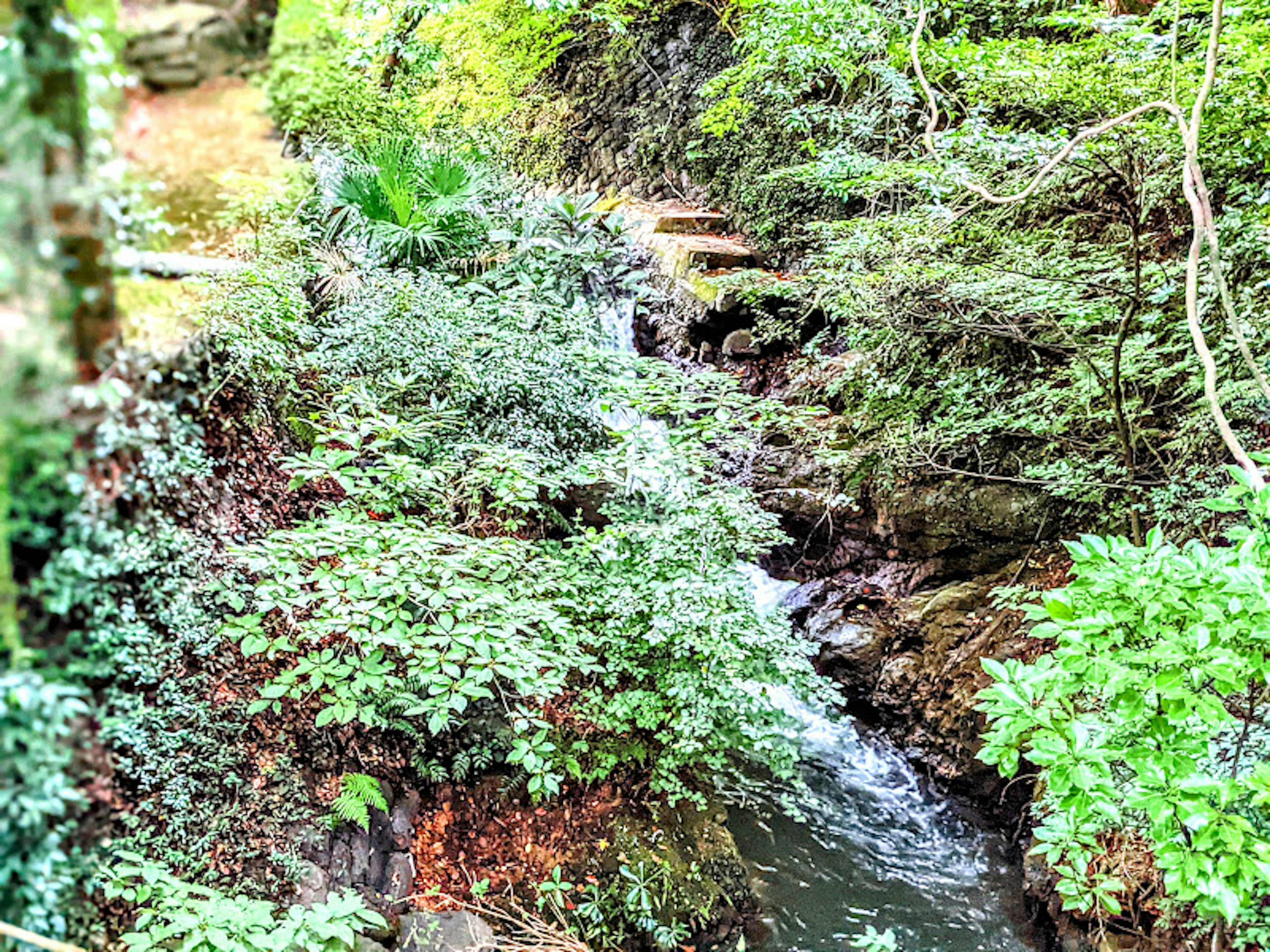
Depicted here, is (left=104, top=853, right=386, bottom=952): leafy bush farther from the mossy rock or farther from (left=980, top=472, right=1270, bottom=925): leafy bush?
(left=980, top=472, right=1270, bottom=925): leafy bush

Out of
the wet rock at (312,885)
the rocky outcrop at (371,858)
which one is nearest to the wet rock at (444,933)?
the rocky outcrop at (371,858)

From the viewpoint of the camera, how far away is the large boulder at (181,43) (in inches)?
33.6

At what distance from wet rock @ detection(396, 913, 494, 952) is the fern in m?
0.43

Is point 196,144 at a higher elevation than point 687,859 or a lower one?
higher

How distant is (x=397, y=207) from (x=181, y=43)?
15.5ft

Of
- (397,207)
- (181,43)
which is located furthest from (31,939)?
(397,207)

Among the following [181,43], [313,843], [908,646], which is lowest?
[908,646]

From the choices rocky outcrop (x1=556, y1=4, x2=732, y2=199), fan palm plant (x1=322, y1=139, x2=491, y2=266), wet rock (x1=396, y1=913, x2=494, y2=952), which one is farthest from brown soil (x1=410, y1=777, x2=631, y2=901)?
rocky outcrop (x1=556, y1=4, x2=732, y2=199)

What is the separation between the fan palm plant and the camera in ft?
17.0

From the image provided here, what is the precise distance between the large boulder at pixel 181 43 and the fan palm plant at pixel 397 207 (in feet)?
13.9

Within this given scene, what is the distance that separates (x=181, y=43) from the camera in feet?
3.04

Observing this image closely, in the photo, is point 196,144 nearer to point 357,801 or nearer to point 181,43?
point 181,43

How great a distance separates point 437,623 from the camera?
269cm

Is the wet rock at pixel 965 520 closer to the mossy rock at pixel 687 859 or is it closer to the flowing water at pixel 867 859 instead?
the flowing water at pixel 867 859
